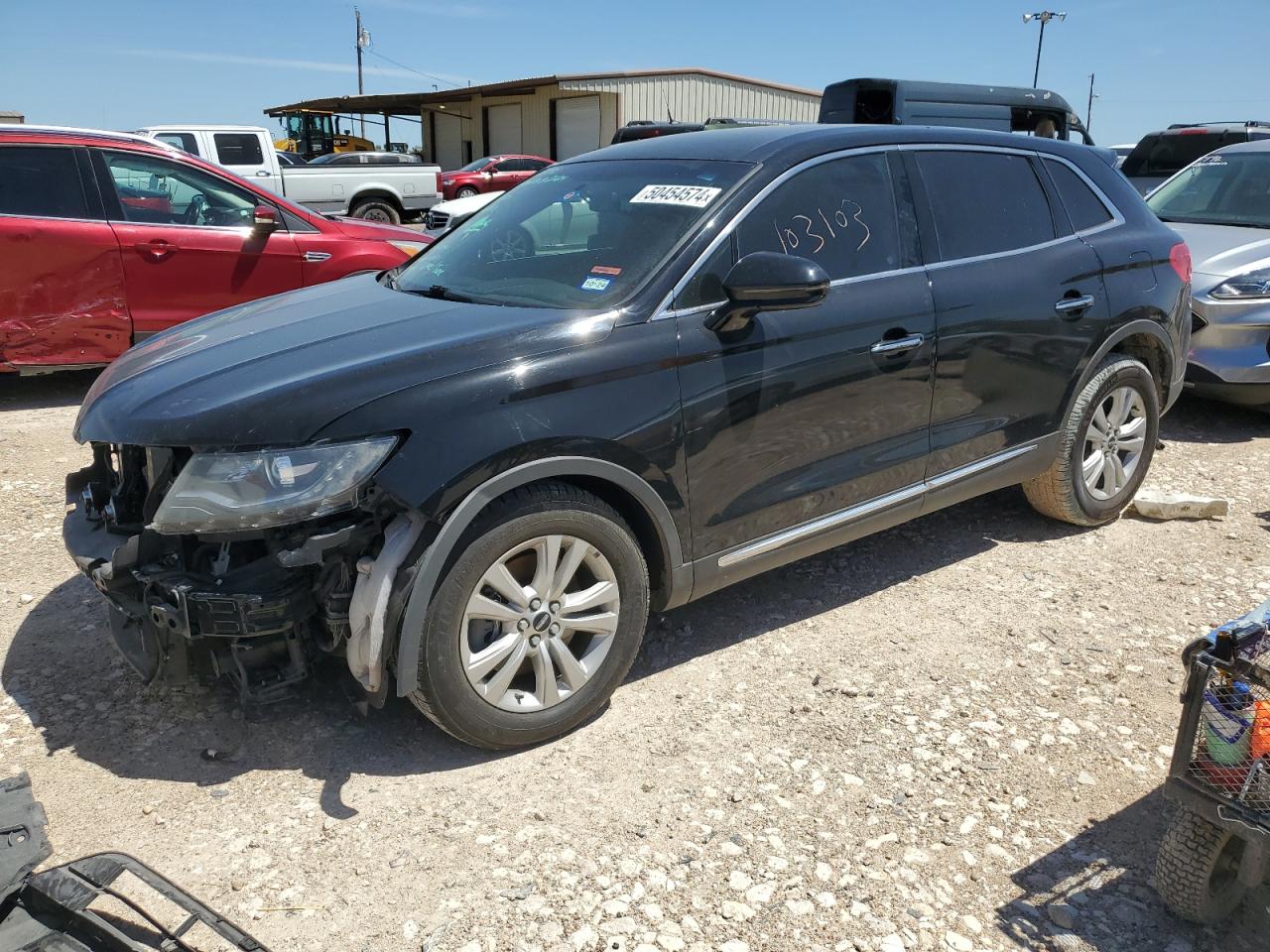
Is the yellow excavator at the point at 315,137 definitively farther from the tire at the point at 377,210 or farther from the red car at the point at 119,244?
the red car at the point at 119,244

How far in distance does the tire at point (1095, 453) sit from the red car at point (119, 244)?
16.9 ft

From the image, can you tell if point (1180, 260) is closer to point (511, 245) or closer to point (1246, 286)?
point (1246, 286)

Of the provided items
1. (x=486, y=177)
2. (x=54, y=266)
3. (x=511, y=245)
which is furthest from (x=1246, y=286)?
(x=486, y=177)

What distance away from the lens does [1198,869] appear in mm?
2357

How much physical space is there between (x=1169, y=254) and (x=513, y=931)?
4334 millimetres

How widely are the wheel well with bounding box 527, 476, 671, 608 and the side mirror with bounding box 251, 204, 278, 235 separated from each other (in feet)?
15.3

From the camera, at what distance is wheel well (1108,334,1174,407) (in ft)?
15.6

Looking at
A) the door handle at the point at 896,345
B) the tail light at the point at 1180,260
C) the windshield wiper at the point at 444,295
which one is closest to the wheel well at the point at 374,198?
the windshield wiper at the point at 444,295

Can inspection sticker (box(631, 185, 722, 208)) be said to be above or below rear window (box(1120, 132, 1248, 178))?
below

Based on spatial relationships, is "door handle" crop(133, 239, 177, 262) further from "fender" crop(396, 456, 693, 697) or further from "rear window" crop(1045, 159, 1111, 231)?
"rear window" crop(1045, 159, 1111, 231)

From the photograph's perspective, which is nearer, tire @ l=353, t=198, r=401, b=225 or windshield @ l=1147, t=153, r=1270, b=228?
windshield @ l=1147, t=153, r=1270, b=228

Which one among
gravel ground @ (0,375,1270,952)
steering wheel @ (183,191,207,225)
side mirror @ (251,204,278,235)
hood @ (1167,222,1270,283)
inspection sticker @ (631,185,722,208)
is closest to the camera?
gravel ground @ (0,375,1270,952)

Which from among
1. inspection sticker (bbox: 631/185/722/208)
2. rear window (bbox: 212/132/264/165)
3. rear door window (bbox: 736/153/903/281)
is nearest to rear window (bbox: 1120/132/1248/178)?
rear door window (bbox: 736/153/903/281)

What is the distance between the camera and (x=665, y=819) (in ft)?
9.24
